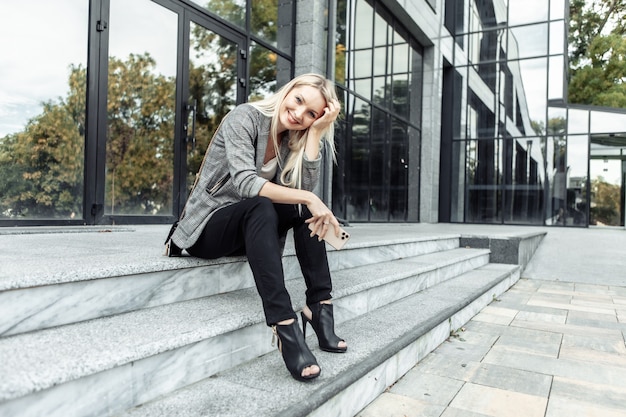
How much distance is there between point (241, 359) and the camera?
185 centimetres

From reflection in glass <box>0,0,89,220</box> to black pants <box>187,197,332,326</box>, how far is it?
2.84 metres

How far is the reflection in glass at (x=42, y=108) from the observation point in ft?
13.2

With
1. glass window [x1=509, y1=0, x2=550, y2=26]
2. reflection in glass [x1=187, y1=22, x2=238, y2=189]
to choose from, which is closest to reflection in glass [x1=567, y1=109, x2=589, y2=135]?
glass window [x1=509, y1=0, x2=550, y2=26]

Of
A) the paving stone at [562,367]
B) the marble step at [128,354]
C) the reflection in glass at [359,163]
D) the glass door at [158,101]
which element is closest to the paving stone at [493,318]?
the paving stone at [562,367]

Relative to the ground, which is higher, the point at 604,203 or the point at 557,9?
the point at 557,9

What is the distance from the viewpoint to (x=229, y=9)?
6.01 m

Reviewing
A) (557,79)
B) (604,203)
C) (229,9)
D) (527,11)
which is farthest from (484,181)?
(229,9)

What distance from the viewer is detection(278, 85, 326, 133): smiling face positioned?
81.3 inches

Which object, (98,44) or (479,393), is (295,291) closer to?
(479,393)

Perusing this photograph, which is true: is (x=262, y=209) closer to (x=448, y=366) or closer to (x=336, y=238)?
(x=336, y=238)

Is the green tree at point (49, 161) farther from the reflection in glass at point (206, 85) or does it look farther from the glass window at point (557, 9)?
the glass window at point (557, 9)

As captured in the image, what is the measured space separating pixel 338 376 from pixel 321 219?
60cm

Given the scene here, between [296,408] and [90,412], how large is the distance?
0.59m

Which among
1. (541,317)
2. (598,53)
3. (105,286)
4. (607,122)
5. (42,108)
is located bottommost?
(541,317)
